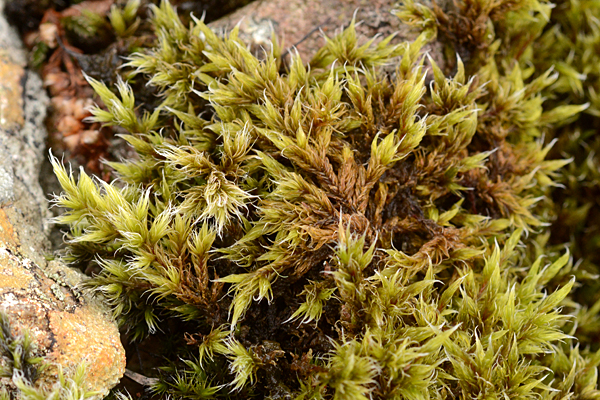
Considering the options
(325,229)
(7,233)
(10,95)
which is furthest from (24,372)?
(10,95)

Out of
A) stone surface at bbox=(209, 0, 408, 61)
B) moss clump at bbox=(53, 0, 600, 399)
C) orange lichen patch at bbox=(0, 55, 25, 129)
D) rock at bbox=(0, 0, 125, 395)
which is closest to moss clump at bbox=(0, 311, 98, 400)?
rock at bbox=(0, 0, 125, 395)

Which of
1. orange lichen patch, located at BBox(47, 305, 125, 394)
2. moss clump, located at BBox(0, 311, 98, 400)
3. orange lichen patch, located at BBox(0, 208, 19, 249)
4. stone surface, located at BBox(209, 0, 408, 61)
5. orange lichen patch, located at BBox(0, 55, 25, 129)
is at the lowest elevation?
orange lichen patch, located at BBox(47, 305, 125, 394)

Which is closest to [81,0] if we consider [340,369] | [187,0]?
[187,0]

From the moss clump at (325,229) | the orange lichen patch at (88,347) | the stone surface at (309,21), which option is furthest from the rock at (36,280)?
the stone surface at (309,21)

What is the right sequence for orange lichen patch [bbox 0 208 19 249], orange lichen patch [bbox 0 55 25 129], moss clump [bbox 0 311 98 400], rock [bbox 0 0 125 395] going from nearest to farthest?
moss clump [bbox 0 311 98 400] < rock [bbox 0 0 125 395] < orange lichen patch [bbox 0 208 19 249] < orange lichen patch [bbox 0 55 25 129]

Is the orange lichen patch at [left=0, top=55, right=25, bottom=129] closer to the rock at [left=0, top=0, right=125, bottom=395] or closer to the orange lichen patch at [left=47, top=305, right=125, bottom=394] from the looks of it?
the rock at [left=0, top=0, right=125, bottom=395]

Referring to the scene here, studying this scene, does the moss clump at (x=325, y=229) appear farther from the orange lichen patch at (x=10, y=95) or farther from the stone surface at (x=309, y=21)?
the orange lichen patch at (x=10, y=95)

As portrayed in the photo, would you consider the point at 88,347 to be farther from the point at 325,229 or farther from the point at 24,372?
the point at 325,229
